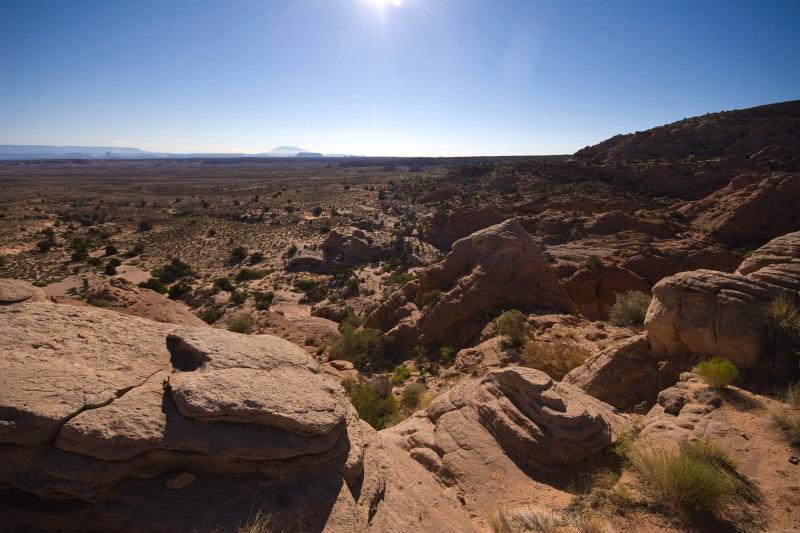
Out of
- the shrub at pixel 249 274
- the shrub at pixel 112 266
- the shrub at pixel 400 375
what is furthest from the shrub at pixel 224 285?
the shrub at pixel 400 375

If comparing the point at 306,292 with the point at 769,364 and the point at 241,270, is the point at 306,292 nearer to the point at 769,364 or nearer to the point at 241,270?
the point at 241,270

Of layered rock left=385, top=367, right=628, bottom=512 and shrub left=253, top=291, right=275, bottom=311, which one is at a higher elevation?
layered rock left=385, top=367, right=628, bottom=512

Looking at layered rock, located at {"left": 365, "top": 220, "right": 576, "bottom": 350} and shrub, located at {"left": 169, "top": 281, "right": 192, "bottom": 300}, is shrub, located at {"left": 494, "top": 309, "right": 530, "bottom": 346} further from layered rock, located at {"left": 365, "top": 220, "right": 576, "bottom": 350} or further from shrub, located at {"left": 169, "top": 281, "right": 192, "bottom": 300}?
shrub, located at {"left": 169, "top": 281, "right": 192, "bottom": 300}

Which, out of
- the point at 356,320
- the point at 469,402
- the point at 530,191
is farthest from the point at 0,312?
the point at 530,191

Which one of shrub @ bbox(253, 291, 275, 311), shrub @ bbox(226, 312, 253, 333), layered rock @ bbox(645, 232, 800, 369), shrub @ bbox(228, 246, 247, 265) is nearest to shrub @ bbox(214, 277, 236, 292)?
shrub @ bbox(253, 291, 275, 311)

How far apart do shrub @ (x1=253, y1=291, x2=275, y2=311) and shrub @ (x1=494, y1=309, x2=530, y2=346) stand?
1546cm

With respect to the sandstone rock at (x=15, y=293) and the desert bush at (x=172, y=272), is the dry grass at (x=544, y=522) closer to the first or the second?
the sandstone rock at (x=15, y=293)

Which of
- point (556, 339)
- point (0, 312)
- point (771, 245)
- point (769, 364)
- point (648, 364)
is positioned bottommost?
point (556, 339)

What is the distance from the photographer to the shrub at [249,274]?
3067 cm

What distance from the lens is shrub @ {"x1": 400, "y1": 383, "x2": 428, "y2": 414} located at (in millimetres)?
11125

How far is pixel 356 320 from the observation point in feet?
64.8

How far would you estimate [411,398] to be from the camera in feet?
37.3

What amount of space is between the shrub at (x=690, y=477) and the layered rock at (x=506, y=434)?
107 cm

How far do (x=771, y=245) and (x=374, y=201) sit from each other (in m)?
60.5
